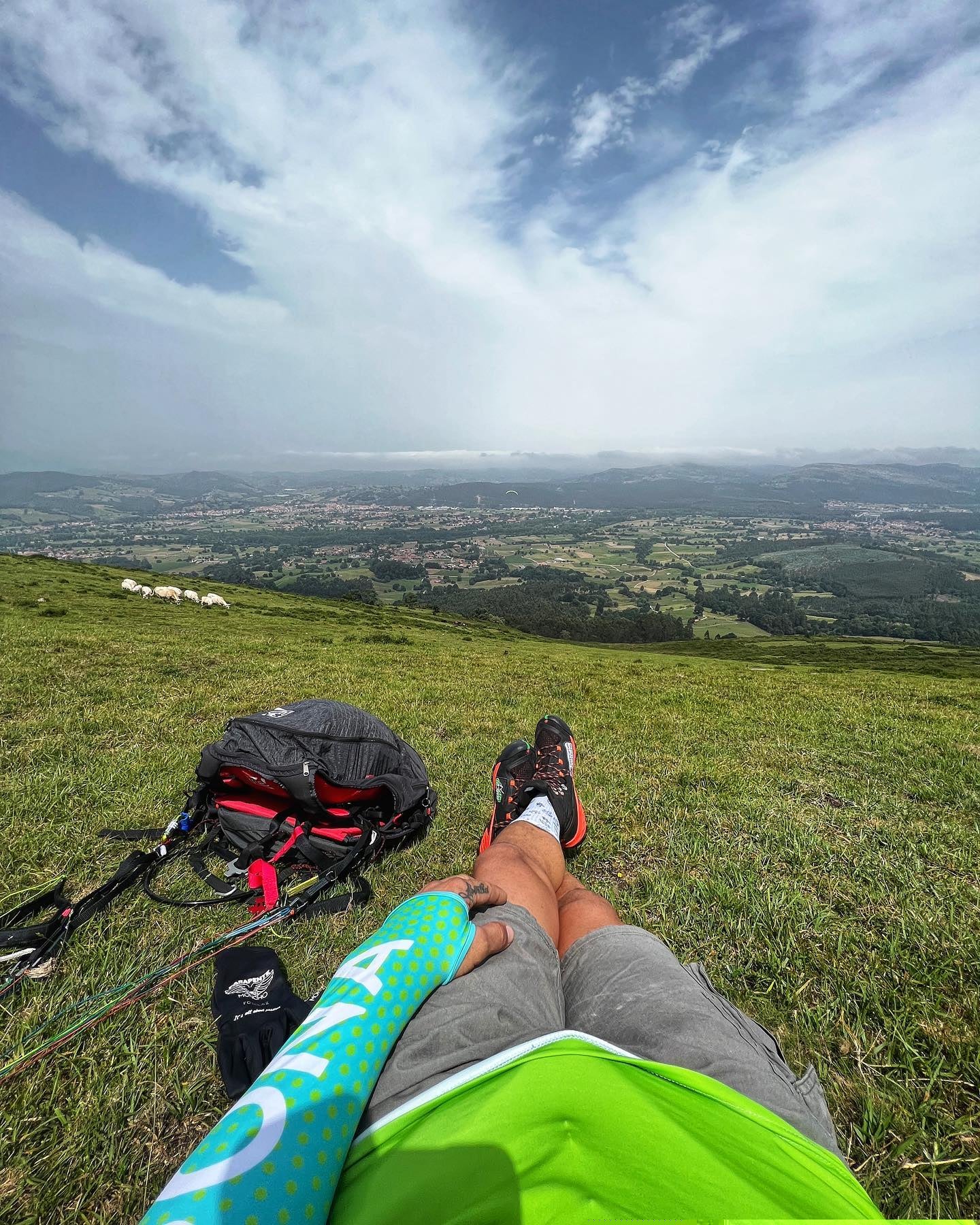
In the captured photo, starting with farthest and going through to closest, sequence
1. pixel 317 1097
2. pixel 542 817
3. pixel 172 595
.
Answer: pixel 172 595 → pixel 542 817 → pixel 317 1097

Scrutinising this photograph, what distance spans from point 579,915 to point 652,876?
0.89 metres

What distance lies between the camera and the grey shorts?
151 cm

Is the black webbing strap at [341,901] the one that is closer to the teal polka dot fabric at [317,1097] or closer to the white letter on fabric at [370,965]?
the teal polka dot fabric at [317,1097]

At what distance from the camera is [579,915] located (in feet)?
8.82

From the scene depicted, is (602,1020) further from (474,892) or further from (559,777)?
(559,777)

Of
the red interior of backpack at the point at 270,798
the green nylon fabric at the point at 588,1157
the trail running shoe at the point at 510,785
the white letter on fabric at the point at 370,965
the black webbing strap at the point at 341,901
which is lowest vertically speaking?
the trail running shoe at the point at 510,785

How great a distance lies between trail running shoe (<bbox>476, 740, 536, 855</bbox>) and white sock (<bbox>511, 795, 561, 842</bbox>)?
9 centimetres

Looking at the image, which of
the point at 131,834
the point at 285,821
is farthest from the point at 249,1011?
the point at 131,834

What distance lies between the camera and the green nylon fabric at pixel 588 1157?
3.48ft

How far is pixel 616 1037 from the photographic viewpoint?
5.90 feet

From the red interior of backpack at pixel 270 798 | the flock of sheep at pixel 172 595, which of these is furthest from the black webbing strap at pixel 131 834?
the flock of sheep at pixel 172 595

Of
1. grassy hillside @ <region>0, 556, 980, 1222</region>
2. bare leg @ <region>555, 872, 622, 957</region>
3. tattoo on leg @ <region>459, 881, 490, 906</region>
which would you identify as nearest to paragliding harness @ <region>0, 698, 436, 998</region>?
grassy hillside @ <region>0, 556, 980, 1222</region>

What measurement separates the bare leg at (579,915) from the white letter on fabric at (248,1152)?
5.01ft

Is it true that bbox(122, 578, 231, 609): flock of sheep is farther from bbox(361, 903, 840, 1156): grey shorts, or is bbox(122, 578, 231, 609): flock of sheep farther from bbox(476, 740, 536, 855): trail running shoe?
bbox(361, 903, 840, 1156): grey shorts
